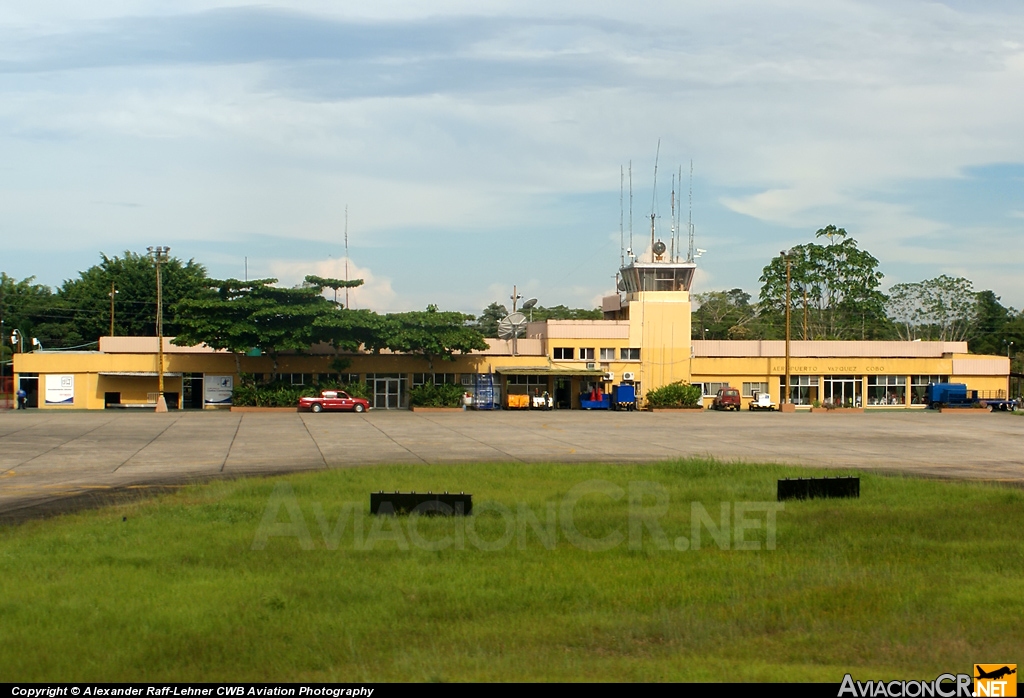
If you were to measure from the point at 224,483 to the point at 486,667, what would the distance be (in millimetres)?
14103

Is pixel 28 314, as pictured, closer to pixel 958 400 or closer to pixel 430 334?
pixel 430 334

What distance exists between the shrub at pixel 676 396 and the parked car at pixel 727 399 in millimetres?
3785

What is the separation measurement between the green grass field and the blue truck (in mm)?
60424

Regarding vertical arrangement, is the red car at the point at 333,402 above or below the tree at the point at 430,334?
below

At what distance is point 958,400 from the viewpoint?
72562mm

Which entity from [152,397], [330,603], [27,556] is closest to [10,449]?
[27,556]

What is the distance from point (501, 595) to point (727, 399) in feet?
204

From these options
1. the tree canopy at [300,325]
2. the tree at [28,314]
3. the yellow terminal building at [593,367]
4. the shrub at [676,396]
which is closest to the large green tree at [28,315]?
the tree at [28,314]

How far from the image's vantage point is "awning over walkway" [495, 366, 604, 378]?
221 ft

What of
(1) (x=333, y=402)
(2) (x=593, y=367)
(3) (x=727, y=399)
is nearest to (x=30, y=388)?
(1) (x=333, y=402)

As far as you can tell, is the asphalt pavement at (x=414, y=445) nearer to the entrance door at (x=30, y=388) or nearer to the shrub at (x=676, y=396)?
the entrance door at (x=30, y=388)

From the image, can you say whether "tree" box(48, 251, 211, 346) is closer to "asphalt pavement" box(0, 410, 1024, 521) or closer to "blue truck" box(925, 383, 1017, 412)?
"asphalt pavement" box(0, 410, 1024, 521)

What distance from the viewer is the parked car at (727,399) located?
70688mm

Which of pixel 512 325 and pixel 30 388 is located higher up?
pixel 512 325
